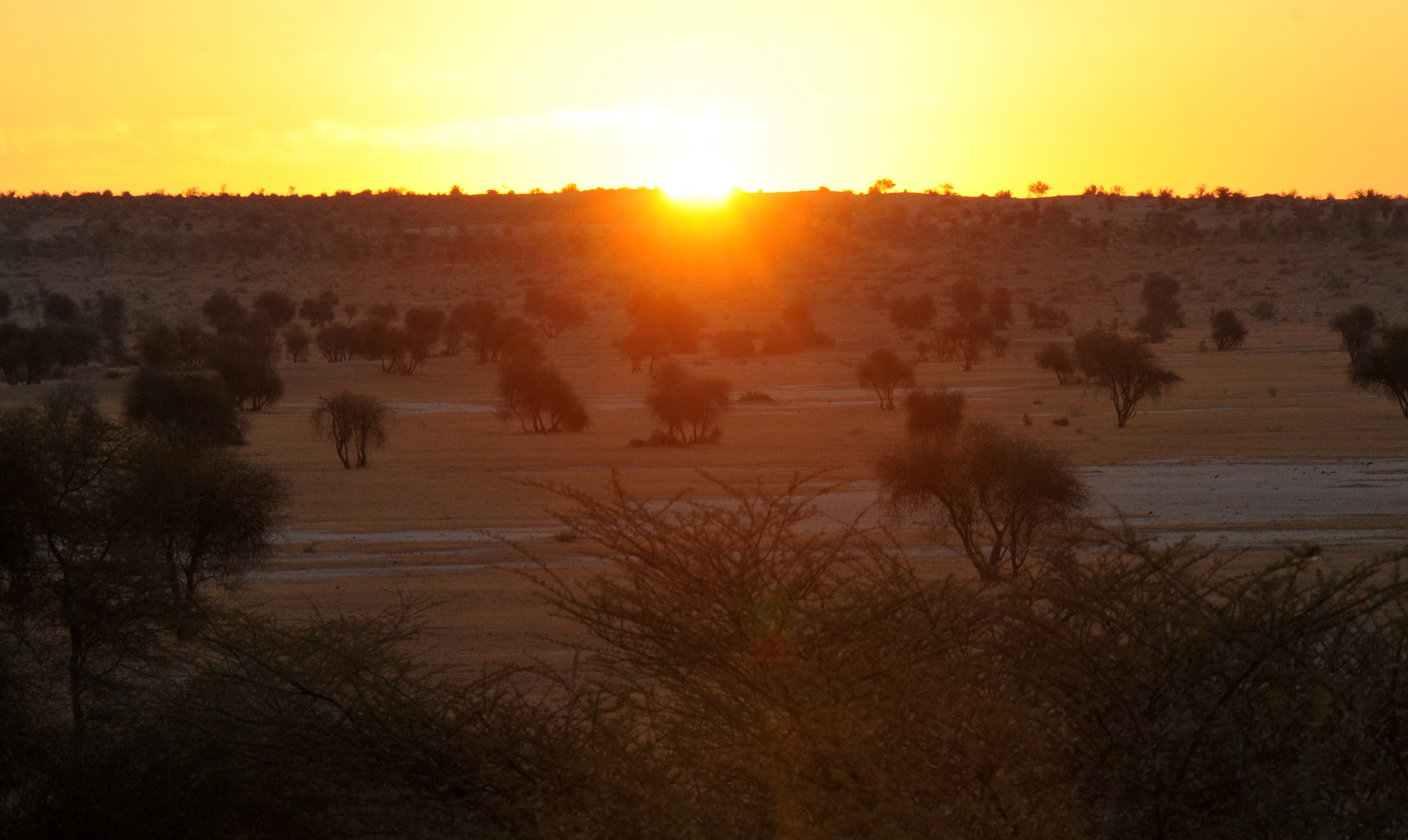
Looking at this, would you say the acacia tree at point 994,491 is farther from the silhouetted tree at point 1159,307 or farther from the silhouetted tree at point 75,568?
the silhouetted tree at point 1159,307

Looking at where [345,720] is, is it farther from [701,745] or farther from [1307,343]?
[1307,343]

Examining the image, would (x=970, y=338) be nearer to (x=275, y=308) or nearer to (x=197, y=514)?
(x=275, y=308)

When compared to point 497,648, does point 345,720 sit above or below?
above

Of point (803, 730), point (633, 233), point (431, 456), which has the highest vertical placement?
point (633, 233)

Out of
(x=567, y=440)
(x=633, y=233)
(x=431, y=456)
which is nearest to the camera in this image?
(x=431, y=456)

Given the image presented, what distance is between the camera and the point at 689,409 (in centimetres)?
4662

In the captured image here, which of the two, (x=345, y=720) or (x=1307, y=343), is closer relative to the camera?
(x=345, y=720)

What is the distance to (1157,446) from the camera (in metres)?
40.6

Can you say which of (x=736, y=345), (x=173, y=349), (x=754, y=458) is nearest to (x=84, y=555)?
(x=754, y=458)

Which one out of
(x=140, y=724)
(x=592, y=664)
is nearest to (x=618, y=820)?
(x=592, y=664)

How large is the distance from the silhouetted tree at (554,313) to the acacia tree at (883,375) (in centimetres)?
4144

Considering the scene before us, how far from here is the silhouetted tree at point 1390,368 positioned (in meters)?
45.8

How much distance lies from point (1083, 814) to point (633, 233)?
143 m

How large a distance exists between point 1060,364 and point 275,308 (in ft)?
186
